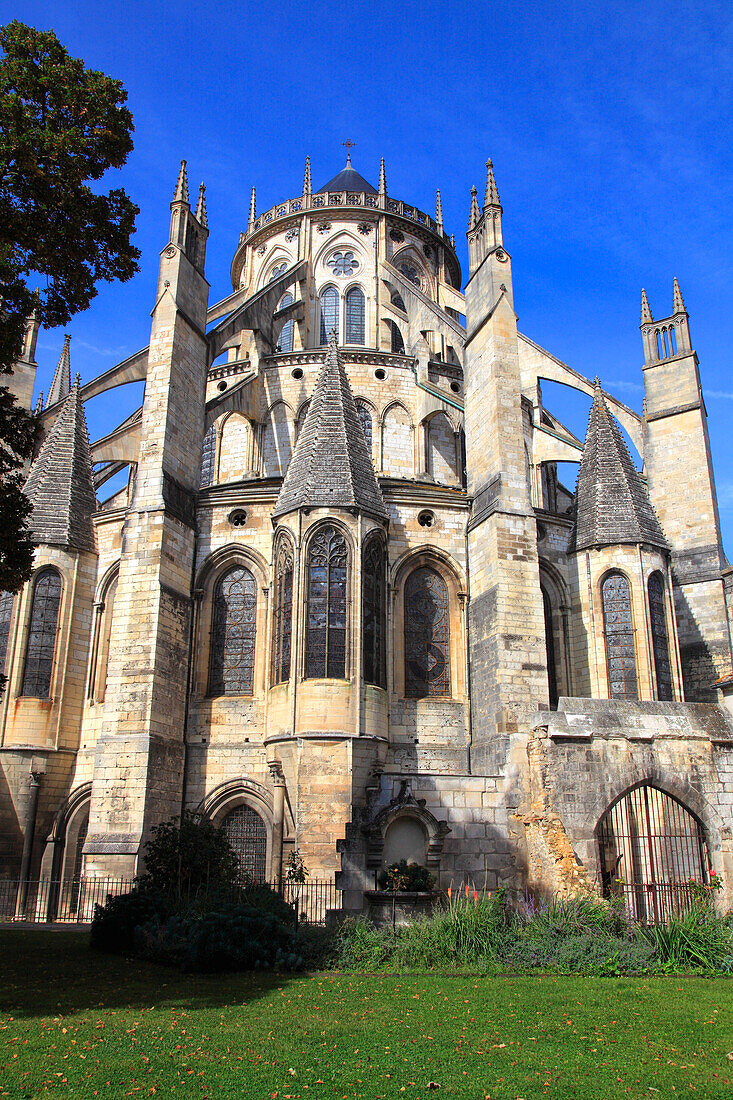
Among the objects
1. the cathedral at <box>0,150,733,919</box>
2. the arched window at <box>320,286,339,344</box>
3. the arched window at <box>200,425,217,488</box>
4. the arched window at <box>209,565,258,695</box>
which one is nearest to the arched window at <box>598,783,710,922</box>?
the cathedral at <box>0,150,733,919</box>

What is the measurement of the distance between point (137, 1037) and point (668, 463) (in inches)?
809

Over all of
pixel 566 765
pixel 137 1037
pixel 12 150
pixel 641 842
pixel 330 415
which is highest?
pixel 330 415

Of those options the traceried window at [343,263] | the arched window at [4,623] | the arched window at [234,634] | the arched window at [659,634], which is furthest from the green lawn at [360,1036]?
the traceried window at [343,263]

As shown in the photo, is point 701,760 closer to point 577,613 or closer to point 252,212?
point 577,613

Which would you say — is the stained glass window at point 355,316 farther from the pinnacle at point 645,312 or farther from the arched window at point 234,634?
the arched window at point 234,634

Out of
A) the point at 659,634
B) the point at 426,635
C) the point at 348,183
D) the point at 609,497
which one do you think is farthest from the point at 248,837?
the point at 348,183

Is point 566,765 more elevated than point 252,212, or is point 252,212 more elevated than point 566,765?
point 252,212

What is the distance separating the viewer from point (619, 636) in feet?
67.1

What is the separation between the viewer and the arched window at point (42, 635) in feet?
67.9

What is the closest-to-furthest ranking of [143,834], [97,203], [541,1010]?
[541,1010], [97,203], [143,834]

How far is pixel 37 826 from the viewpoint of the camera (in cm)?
1980

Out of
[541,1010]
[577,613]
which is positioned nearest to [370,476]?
[577,613]

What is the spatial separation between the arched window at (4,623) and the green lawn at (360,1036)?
1084 centimetres

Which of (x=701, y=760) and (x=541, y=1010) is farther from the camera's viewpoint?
(x=701, y=760)
